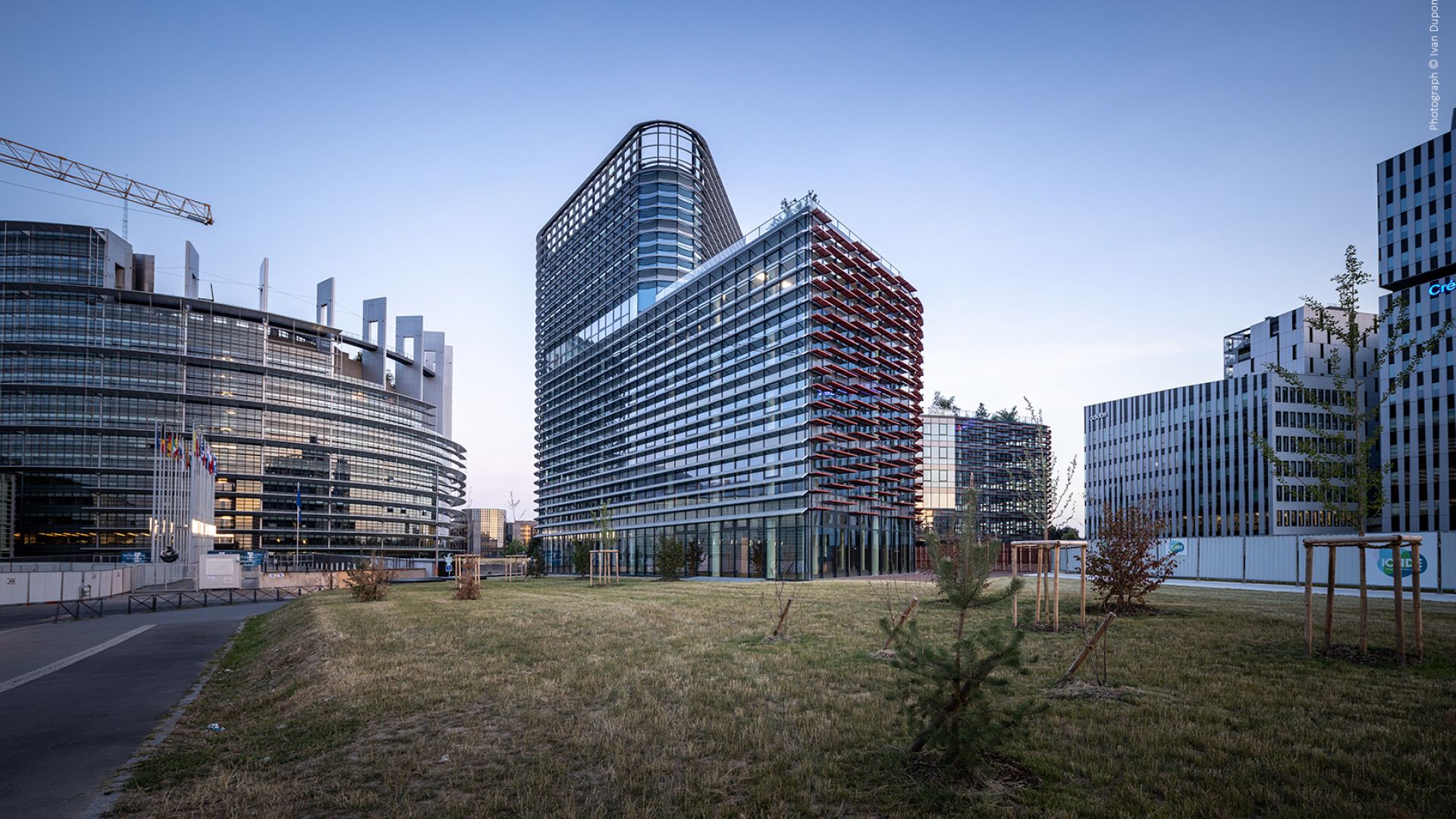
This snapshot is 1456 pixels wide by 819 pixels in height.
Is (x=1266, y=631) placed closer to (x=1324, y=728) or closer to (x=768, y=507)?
(x=1324, y=728)

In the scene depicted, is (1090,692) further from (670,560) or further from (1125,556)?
(670,560)

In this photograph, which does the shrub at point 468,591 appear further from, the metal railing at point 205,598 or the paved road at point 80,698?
the metal railing at point 205,598

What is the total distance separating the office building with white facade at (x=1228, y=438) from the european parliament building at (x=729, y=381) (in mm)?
65976

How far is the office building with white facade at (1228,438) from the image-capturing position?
114 m

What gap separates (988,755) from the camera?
25.5ft

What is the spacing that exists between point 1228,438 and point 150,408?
179670 mm

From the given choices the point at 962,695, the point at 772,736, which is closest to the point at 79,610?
the point at 772,736

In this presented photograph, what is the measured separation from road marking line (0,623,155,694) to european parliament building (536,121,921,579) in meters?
38.2

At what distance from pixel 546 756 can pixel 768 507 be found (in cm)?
6480

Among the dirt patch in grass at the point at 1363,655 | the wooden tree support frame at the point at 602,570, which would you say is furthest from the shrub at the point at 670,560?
the dirt patch in grass at the point at 1363,655

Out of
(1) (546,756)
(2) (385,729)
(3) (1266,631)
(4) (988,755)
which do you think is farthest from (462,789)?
(3) (1266,631)

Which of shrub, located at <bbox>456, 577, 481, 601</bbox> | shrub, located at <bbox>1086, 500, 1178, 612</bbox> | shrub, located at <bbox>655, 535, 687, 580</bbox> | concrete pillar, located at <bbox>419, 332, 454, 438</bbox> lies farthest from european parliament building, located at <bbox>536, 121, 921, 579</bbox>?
concrete pillar, located at <bbox>419, 332, 454, 438</bbox>

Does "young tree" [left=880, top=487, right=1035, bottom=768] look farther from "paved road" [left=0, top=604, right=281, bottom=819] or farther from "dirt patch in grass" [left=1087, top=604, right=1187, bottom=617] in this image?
"dirt patch in grass" [left=1087, top=604, right=1187, bottom=617]

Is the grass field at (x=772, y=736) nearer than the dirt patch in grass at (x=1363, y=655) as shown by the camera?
Yes
